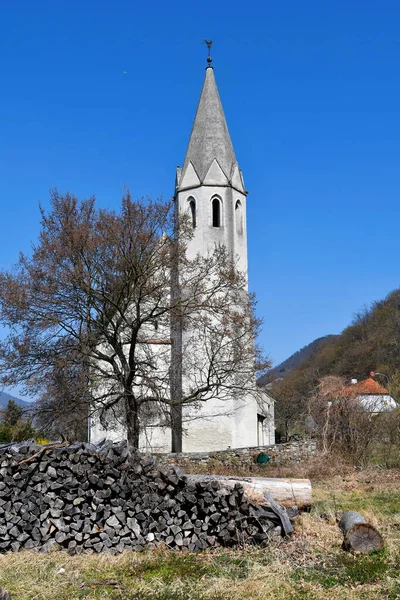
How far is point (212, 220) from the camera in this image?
29.6 meters

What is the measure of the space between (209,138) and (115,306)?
14.1 m

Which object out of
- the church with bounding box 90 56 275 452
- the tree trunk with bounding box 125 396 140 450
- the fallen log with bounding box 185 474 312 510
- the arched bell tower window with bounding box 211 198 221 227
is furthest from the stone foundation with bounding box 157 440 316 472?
the arched bell tower window with bounding box 211 198 221 227

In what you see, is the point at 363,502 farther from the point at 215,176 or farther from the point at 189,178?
the point at 189,178

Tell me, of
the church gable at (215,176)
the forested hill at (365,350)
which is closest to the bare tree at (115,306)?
the church gable at (215,176)

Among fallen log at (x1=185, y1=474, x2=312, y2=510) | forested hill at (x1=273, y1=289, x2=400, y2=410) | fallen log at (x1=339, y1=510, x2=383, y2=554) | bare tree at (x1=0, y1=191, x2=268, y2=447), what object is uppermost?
forested hill at (x1=273, y1=289, x2=400, y2=410)

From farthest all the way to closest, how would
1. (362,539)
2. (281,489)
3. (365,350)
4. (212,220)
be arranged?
(365,350)
(212,220)
(281,489)
(362,539)

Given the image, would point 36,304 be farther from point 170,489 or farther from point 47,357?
point 170,489

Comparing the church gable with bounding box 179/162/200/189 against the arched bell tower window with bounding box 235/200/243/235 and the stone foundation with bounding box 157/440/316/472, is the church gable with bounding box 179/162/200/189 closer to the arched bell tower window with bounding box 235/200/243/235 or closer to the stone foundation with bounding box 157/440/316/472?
the arched bell tower window with bounding box 235/200/243/235

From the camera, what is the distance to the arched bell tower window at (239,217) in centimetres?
2988

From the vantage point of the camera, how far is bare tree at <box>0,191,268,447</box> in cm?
2102

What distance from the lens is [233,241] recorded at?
29.1 meters

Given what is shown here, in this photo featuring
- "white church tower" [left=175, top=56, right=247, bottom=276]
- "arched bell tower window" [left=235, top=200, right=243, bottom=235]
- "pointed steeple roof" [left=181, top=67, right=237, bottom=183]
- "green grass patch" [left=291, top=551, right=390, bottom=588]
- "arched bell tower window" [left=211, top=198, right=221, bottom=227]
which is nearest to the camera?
"green grass patch" [left=291, top=551, right=390, bottom=588]

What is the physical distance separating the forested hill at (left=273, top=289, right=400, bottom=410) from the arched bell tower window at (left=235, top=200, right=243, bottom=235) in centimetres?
3768

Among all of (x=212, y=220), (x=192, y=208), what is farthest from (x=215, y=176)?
(x=212, y=220)
